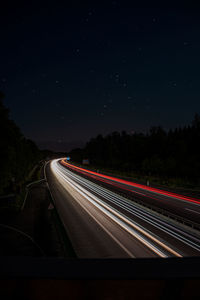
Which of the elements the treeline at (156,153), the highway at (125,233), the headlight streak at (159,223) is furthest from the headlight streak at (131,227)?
the treeline at (156,153)

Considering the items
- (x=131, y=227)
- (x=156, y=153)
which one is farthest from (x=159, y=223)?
(x=156, y=153)

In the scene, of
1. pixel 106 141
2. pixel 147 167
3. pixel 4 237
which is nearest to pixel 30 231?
pixel 4 237

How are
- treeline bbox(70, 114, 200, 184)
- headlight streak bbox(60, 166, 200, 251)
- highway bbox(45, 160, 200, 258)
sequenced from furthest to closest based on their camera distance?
treeline bbox(70, 114, 200, 184)
headlight streak bbox(60, 166, 200, 251)
highway bbox(45, 160, 200, 258)

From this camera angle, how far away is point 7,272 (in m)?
1.56

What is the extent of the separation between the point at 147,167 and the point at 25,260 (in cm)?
6812

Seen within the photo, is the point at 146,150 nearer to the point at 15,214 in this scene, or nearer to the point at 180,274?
the point at 15,214

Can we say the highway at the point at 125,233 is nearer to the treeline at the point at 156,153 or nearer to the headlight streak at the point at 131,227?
the headlight streak at the point at 131,227

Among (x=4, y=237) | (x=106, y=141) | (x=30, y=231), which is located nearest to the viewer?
(x=4, y=237)

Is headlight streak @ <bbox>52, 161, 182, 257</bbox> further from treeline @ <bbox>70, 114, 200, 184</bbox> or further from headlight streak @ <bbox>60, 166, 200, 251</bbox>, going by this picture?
treeline @ <bbox>70, 114, 200, 184</bbox>

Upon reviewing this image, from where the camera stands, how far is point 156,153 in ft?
307

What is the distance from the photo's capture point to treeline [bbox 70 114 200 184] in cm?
6188

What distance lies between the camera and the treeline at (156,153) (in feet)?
203

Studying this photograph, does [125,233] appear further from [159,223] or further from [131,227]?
[159,223]

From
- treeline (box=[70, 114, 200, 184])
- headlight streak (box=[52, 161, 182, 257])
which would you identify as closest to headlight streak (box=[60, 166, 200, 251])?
headlight streak (box=[52, 161, 182, 257])
